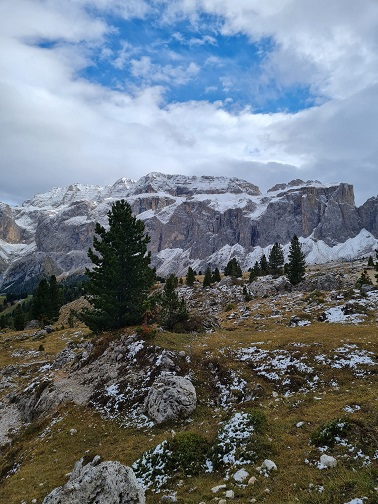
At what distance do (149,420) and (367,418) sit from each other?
1206 centimetres

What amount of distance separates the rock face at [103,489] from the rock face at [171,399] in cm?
884

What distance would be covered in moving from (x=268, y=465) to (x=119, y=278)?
27.2m

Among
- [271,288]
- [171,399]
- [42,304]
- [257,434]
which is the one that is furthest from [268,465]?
[42,304]

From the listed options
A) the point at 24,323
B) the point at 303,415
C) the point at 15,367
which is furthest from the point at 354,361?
the point at 24,323

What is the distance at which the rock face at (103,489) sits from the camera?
33.3 ft

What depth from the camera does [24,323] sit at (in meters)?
89.4

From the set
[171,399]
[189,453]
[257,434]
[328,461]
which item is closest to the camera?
[328,461]

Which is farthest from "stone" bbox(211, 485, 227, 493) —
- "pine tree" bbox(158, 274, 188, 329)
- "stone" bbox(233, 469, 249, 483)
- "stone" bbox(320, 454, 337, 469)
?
"pine tree" bbox(158, 274, 188, 329)

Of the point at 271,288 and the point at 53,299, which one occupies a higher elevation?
the point at 53,299

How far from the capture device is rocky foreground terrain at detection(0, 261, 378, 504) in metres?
10.8

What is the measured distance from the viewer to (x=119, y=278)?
36.5 meters

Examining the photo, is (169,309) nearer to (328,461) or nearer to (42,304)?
(328,461)

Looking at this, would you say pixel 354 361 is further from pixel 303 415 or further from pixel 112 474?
pixel 112 474

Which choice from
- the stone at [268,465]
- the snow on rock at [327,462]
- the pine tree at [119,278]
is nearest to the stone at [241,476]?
the stone at [268,465]
